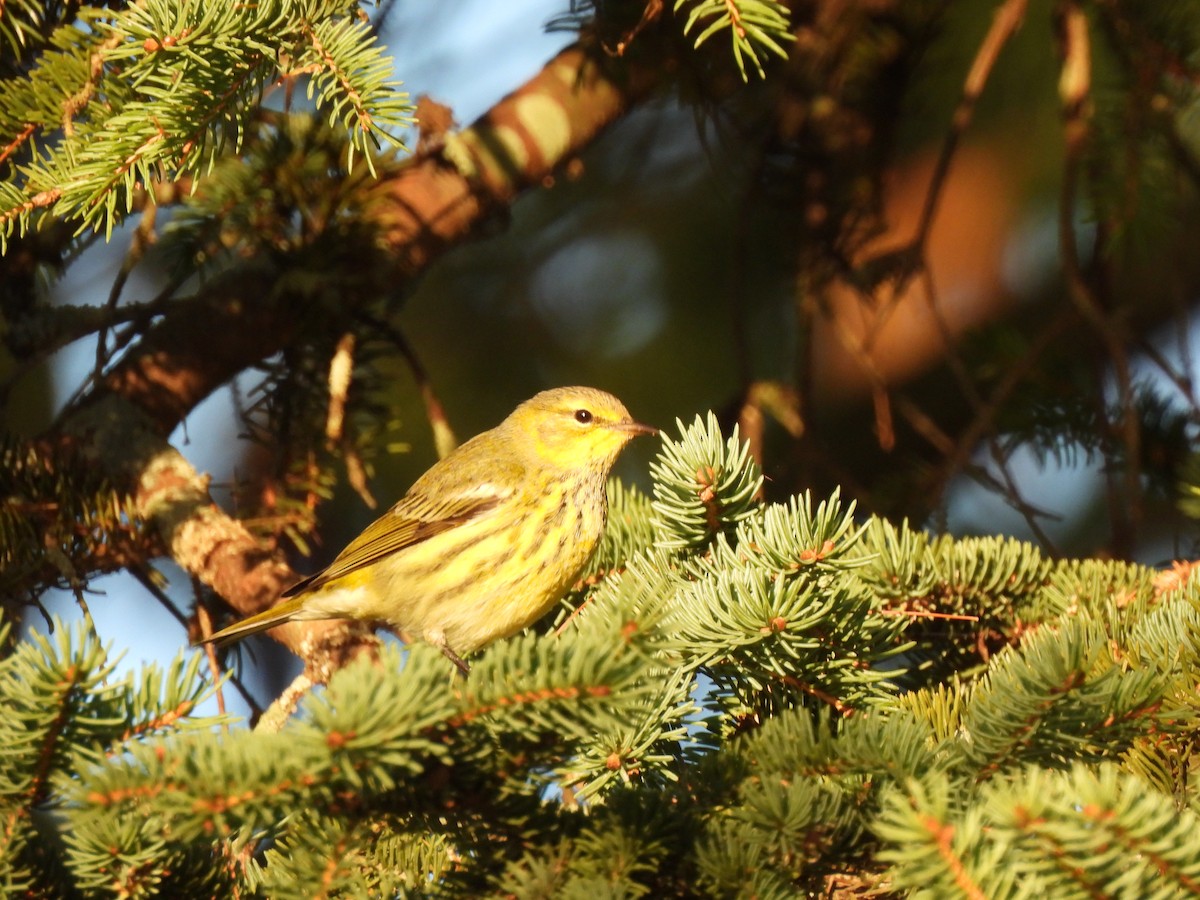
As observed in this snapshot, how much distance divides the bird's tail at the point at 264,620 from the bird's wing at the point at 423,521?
0.44 meters

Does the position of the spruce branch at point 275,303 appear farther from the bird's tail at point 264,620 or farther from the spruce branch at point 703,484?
the spruce branch at point 703,484

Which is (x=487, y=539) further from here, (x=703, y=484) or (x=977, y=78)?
(x=977, y=78)

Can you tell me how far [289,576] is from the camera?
11.8 ft

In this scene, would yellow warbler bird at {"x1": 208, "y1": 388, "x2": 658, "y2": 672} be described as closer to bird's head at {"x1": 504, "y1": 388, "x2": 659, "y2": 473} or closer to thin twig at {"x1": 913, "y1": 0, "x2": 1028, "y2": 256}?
bird's head at {"x1": 504, "y1": 388, "x2": 659, "y2": 473}

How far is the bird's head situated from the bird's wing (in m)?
0.23

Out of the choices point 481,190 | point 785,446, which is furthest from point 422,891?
point 785,446

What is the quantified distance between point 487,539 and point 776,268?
112 inches

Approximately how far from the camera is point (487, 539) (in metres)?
3.88

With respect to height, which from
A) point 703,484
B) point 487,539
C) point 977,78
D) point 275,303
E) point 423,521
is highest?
point 275,303

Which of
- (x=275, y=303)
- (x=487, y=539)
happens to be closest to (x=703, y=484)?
(x=487, y=539)

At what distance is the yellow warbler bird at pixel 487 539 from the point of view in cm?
352

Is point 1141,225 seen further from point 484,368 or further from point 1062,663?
point 484,368

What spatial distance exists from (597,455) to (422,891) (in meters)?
2.37

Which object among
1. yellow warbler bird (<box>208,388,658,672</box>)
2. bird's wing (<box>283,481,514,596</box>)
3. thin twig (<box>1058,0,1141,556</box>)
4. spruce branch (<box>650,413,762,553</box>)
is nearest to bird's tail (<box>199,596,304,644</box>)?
yellow warbler bird (<box>208,388,658,672</box>)
